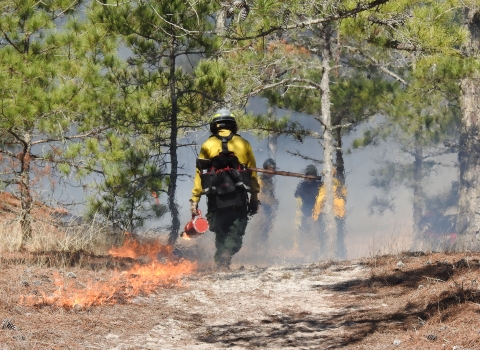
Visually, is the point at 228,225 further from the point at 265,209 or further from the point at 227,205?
the point at 265,209

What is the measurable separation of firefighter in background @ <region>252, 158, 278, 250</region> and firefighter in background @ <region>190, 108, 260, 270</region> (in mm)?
6198

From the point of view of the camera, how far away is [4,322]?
4.03m

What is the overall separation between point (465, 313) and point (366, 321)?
84 centimetres

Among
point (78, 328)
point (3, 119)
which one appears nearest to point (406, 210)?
point (3, 119)

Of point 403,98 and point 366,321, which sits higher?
point 403,98

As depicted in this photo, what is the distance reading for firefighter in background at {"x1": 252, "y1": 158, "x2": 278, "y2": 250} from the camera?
583 inches

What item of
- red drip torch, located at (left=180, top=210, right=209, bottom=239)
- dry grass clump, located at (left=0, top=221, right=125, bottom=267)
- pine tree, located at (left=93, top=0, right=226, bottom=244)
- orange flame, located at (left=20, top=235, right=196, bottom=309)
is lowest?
orange flame, located at (left=20, top=235, right=196, bottom=309)

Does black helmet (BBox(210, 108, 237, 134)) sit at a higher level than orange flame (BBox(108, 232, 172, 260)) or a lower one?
higher

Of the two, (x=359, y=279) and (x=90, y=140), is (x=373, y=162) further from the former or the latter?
(x=359, y=279)

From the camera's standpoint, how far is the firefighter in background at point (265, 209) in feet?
48.6

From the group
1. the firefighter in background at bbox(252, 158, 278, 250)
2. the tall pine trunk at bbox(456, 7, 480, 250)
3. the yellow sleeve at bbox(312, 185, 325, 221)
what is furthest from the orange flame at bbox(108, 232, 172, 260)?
the tall pine trunk at bbox(456, 7, 480, 250)

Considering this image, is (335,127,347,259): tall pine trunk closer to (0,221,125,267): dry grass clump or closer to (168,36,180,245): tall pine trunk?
(168,36,180,245): tall pine trunk

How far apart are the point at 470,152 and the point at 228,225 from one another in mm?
10651

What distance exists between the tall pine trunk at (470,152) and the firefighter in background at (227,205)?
9.09 meters
